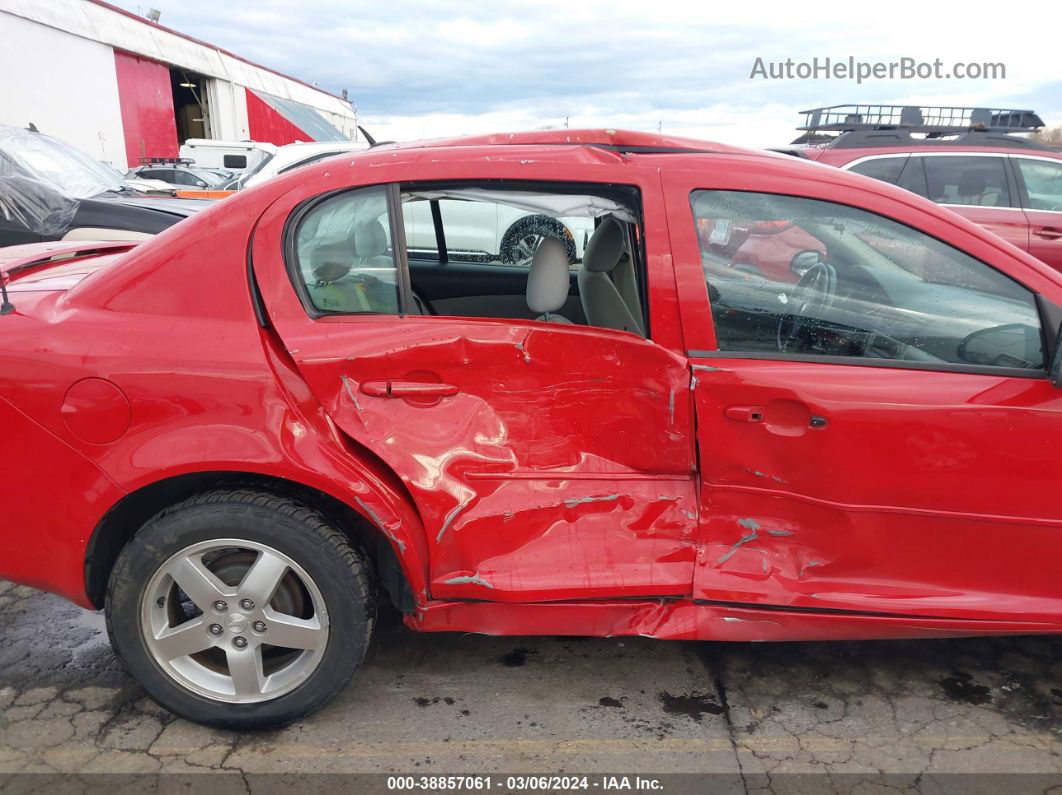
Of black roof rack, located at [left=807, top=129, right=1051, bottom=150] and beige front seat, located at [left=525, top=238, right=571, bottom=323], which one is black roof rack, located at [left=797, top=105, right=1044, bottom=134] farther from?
beige front seat, located at [left=525, top=238, right=571, bottom=323]

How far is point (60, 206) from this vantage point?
6262 mm

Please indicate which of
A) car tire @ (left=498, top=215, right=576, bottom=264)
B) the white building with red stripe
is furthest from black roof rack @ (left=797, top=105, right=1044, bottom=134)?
the white building with red stripe

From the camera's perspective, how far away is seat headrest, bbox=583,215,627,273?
2.69 meters

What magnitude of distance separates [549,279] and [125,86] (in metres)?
28.2

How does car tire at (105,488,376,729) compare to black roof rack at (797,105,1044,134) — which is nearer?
car tire at (105,488,376,729)

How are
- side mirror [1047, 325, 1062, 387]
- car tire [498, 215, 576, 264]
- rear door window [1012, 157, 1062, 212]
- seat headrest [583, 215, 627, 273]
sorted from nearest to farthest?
side mirror [1047, 325, 1062, 387], seat headrest [583, 215, 627, 273], car tire [498, 215, 576, 264], rear door window [1012, 157, 1062, 212]

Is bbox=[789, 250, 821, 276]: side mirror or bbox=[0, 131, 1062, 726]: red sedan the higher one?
bbox=[789, 250, 821, 276]: side mirror

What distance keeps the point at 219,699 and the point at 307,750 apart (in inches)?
11.8

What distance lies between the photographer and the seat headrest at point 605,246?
2685mm

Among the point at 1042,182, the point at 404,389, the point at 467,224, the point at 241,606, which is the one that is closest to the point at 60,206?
the point at 467,224

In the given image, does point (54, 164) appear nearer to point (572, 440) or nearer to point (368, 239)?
point (368, 239)

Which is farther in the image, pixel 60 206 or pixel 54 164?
pixel 54 164

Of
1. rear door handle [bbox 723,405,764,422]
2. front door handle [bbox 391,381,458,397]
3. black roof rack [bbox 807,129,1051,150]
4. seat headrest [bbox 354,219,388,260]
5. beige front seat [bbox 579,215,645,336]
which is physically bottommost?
rear door handle [bbox 723,405,764,422]

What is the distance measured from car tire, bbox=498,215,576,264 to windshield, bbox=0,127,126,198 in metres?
4.73
